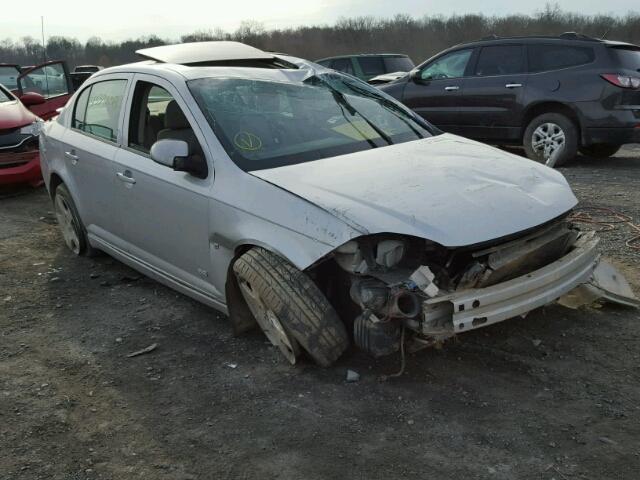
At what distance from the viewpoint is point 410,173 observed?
3516mm

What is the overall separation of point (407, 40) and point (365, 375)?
61754 millimetres

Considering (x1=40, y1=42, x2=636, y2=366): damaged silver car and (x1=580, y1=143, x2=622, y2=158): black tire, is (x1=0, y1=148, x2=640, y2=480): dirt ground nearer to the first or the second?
(x1=40, y1=42, x2=636, y2=366): damaged silver car

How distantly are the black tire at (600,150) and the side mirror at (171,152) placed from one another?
7.27 metres

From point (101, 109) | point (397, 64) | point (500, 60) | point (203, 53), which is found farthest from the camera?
point (397, 64)

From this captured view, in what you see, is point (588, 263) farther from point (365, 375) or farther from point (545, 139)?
point (545, 139)

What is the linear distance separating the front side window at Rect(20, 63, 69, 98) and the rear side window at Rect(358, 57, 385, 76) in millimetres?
7585

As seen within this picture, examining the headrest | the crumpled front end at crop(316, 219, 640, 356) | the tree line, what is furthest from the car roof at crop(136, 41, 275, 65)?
the tree line

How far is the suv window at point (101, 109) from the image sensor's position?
4.67m

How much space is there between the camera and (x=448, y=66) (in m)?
9.71

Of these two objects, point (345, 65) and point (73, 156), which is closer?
point (73, 156)

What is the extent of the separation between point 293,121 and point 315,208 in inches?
42.3

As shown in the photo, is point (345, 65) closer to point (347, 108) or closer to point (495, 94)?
point (495, 94)

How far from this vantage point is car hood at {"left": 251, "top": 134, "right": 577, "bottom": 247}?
303cm

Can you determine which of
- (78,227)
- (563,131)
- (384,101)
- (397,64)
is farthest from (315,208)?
(397,64)
